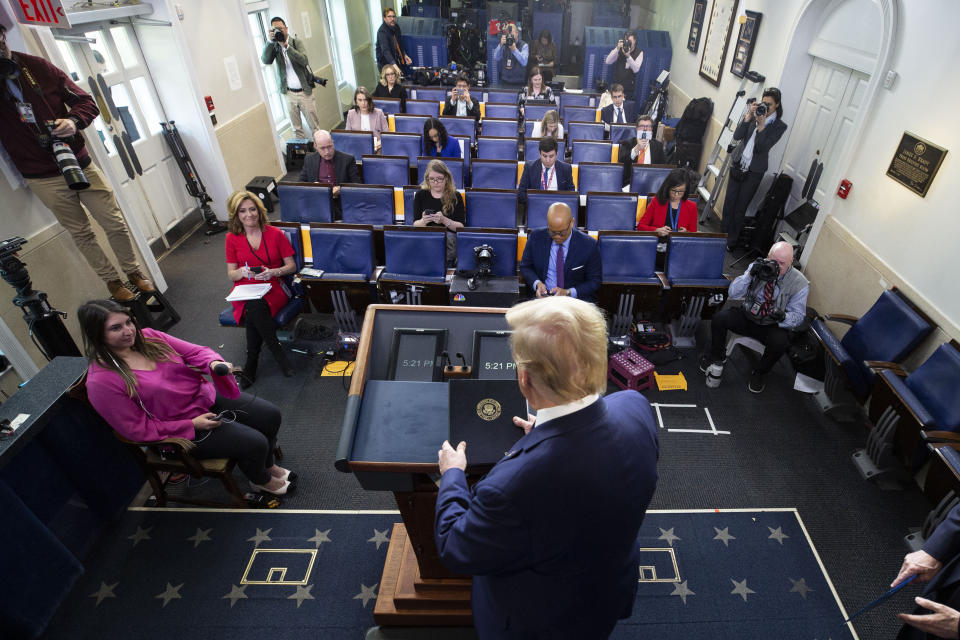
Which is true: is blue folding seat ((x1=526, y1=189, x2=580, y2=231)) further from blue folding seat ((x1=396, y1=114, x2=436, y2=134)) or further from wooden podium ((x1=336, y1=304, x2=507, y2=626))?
wooden podium ((x1=336, y1=304, x2=507, y2=626))

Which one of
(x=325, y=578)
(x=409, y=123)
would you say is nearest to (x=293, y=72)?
(x=409, y=123)

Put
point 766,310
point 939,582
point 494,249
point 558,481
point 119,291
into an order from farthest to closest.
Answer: point 119,291
point 494,249
point 766,310
point 939,582
point 558,481

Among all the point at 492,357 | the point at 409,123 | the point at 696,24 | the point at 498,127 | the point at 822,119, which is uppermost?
the point at 696,24

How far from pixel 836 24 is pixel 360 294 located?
5869 millimetres

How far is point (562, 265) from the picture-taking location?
158 inches

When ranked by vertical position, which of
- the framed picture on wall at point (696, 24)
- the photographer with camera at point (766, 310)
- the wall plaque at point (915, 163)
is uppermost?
the framed picture on wall at point (696, 24)

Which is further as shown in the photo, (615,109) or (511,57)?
(511,57)

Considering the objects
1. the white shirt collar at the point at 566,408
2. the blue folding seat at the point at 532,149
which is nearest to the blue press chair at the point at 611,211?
the blue folding seat at the point at 532,149

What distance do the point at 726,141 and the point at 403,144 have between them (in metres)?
4.50

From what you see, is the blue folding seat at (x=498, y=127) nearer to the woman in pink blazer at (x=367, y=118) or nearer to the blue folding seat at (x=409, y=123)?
the blue folding seat at (x=409, y=123)

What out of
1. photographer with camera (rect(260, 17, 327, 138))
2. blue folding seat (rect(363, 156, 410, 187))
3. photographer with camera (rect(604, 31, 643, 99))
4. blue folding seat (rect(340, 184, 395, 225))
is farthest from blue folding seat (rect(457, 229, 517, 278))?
photographer with camera (rect(604, 31, 643, 99))

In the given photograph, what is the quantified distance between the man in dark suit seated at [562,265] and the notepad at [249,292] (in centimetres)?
209

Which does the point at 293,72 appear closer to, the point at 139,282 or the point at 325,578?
the point at 139,282

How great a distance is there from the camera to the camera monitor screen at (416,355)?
66.0 inches
